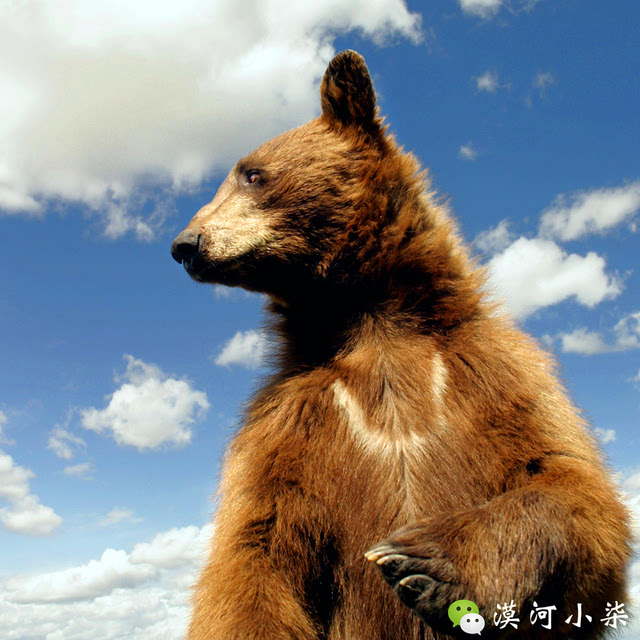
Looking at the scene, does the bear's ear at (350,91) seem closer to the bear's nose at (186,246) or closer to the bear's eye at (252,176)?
the bear's eye at (252,176)

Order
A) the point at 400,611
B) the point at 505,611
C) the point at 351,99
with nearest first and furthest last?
the point at 505,611 → the point at 400,611 → the point at 351,99

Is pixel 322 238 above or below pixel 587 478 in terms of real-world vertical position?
above

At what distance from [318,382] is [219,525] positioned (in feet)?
5.01

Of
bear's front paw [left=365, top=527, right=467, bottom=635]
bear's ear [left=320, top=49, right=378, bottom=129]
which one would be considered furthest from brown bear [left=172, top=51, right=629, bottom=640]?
bear's ear [left=320, top=49, right=378, bottom=129]

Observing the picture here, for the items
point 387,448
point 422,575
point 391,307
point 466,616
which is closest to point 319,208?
point 391,307

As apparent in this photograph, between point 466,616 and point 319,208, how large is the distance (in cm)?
395

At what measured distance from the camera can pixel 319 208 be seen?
6398mm

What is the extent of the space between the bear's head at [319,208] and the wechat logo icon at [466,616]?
9.61ft

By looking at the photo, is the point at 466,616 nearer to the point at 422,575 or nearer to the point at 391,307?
the point at 422,575

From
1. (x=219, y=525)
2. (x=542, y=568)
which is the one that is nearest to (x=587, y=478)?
(x=542, y=568)

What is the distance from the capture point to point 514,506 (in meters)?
4.34

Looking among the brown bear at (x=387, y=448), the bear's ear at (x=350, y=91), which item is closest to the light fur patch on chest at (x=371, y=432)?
the brown bear at (x=387, y=448)

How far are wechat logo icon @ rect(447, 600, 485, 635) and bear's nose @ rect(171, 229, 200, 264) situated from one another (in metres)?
4.16

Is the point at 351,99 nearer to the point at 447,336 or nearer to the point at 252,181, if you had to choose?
the point at 252,181
